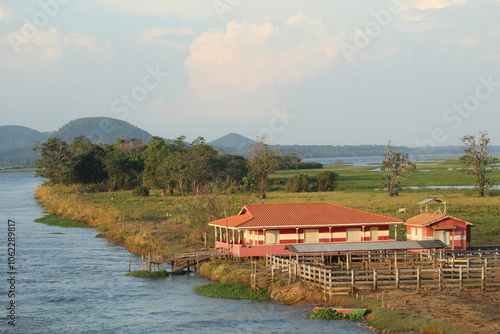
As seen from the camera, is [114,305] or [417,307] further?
[114,305]

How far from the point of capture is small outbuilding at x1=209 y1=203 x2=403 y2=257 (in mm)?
48625

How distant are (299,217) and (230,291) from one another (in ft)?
35.8

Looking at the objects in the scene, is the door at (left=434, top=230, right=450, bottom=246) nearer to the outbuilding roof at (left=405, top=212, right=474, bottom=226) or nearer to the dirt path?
the outbuilding roof at (left=405, top=212, right=474, bottom=226)

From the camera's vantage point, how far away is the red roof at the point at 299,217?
161 ft

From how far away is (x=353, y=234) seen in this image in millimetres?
50781

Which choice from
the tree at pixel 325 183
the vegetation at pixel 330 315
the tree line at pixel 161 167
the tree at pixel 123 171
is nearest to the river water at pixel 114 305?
the vegetation at pixel 330 315

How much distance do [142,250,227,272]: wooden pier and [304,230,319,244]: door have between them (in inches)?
239

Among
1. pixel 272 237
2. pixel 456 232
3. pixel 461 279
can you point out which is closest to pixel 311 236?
pixel 272 237

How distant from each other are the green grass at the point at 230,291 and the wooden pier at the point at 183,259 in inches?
235

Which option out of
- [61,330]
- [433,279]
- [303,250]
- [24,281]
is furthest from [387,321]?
[24,281]

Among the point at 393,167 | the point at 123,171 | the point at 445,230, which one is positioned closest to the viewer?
the point at 445,230

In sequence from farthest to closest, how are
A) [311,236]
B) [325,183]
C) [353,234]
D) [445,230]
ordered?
[325,183] < [353,234] < [311,236] < [445,230]

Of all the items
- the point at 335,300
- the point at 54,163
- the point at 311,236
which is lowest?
the point at 335,300

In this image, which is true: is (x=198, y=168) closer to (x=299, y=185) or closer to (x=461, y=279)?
(x=299, y=185)
